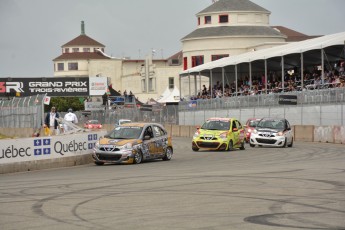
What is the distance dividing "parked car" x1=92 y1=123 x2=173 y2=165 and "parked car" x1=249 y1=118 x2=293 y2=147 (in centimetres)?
965

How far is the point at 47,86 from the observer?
8000 cm

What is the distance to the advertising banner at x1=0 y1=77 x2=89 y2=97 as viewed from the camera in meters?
78.0

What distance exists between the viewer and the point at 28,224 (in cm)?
1225

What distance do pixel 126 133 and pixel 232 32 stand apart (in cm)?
7693

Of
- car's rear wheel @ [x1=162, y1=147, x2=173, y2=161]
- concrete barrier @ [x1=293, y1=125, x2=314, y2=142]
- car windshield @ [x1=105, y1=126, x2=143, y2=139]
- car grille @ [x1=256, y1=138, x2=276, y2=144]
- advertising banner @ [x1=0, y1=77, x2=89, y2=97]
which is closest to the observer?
car windshield @ [x1=105, y1=126, x2=143, y2=139]

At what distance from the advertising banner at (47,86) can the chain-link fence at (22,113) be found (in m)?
23.7

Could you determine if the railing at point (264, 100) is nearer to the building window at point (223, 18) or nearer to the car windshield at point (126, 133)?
the car windshield at point (126, 133)

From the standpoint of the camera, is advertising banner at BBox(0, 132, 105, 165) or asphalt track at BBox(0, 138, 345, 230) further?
advertising banner at BBox(0, 132, 105, 165)

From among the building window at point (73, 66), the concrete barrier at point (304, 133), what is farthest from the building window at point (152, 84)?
the concrete barrier at point (304, 133)

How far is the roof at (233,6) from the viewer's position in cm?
10744

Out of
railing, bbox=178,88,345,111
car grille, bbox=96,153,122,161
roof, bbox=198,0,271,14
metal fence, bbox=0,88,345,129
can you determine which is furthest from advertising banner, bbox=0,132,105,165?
roof, bbox=198,0,271,14

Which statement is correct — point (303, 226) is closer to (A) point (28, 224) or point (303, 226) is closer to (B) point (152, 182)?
(A) point (28, 224)

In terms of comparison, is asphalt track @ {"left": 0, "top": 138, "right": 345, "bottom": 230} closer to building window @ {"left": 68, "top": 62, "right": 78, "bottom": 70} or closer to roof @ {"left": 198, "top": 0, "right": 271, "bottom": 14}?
roof @ {"left": 198, "top": 0, "right": 271, "bottom": 14}

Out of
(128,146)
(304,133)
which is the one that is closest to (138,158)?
(128,146)
